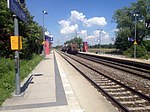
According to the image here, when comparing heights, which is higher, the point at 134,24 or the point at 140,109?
the point at 134,24

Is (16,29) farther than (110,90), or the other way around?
(110,90)

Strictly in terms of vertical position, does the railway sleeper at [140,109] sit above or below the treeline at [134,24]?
below

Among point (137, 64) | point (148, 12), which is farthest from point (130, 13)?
point (137, 64)

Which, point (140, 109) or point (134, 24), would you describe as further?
point (134, 24)

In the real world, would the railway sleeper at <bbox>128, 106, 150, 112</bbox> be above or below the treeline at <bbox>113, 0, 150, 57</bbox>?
below

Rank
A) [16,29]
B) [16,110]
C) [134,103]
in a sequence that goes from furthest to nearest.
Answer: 1. [16,29]
2. [134,103]
3. [16,110]

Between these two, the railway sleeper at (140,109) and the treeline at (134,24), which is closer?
the railway sleeper at (140,109)

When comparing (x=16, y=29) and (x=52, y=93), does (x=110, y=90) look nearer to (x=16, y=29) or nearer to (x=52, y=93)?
(x=52, y=93)

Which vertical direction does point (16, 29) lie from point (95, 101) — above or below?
above

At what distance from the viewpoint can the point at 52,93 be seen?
38.7 feet

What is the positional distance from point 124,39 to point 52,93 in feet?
234

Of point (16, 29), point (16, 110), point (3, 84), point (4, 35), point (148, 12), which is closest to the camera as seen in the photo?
point (16, 110)

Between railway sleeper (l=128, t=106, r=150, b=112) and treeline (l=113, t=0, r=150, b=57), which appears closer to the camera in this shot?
railway sleeper (l=128, t=106, r=150, b=112)

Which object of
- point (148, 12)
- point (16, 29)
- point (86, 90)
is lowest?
point (86, 90)
